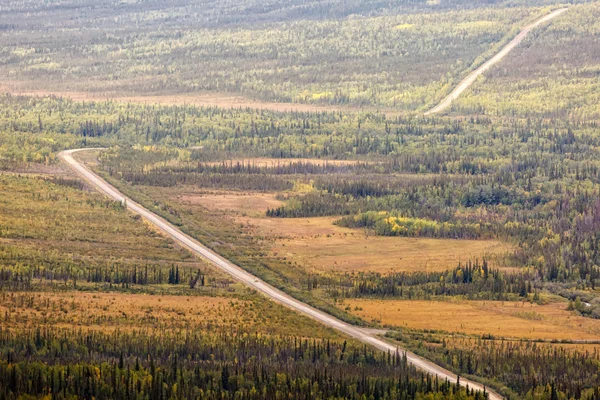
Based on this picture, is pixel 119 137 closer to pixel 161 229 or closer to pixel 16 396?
pixel 161 229

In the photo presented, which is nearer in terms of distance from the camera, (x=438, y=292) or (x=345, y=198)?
(x=438, y=292)

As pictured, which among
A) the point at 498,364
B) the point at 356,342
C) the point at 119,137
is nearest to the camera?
the point at 498,364

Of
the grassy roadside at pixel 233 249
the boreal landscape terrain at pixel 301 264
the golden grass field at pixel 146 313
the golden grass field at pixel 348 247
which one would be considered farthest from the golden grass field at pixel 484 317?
the golden grass field at pixel 348 247

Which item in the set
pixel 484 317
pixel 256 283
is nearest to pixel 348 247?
pixel 256 283

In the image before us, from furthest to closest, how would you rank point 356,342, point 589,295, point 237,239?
1. point 237,239
2. point 589,295
3. point 356,342

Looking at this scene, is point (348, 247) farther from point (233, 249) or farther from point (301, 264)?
point (233, 249)

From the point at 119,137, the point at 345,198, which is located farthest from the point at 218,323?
the point at 119,137
